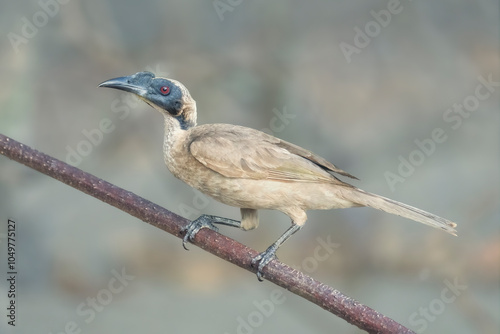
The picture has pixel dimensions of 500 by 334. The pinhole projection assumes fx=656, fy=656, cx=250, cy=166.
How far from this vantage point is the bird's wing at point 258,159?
152 centimetres

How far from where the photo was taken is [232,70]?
12.1 ft

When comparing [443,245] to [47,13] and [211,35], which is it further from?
[47,13]

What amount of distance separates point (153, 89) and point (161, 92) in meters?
0.02

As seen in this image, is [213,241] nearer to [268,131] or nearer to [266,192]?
[266,192]

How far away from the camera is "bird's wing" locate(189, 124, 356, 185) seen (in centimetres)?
152

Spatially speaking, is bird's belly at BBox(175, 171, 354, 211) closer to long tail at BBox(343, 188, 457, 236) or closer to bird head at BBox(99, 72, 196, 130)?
long tail at BBox(343, 188, 457, 236)

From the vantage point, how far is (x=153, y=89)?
1.37 meters

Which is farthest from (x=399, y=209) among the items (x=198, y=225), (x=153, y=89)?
(x=153, y=89)

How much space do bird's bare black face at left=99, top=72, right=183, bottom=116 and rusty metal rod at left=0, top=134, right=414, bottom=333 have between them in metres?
0.20

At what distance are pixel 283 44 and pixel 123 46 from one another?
0.90 m

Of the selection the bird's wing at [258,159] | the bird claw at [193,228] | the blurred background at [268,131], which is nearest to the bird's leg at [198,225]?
the bird claw at [193,228]

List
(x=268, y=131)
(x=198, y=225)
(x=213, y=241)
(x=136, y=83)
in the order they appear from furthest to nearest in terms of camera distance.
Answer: (x=268, y=131) < (x=198, y=225) < (x=213, y=241) < (x=136, y=83)

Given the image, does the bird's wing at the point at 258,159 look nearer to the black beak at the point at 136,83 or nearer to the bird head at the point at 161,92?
the bird head at the point at 161,92

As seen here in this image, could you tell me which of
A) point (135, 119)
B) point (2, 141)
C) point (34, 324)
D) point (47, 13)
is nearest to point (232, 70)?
point (135, 119)
